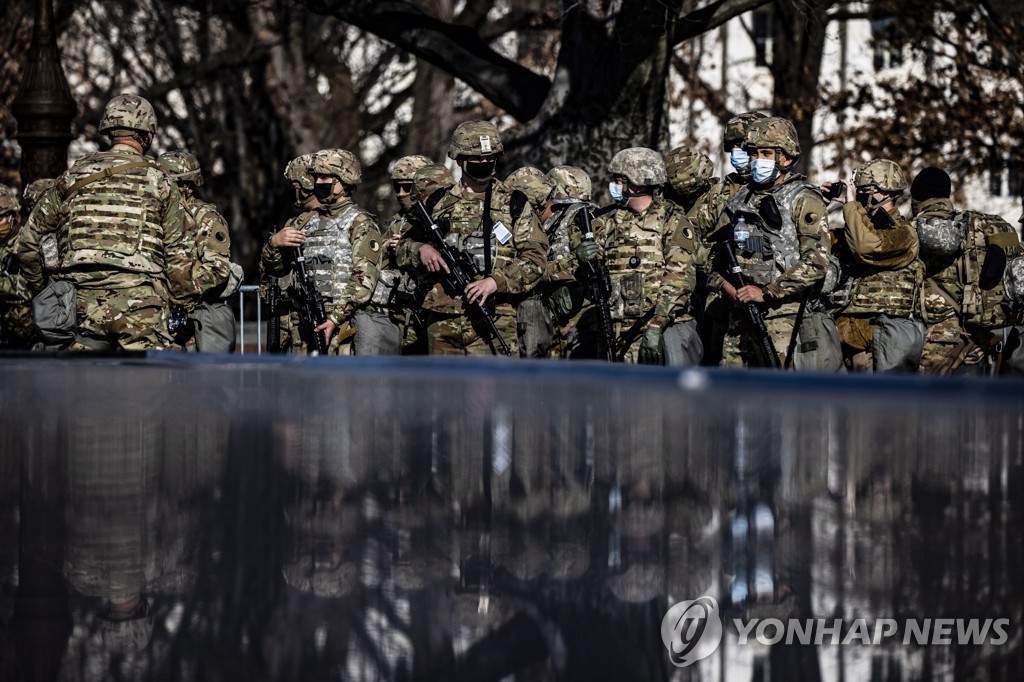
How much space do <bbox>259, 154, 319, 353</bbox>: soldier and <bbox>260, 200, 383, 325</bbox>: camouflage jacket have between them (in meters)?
0.13

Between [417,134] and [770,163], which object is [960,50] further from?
[770,163]

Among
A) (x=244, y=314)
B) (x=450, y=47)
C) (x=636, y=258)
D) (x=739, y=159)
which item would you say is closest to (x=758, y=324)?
Answer: (x=636, y=258)

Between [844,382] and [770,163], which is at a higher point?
[770,163]

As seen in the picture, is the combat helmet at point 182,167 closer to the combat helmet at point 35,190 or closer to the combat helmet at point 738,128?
the combat helmet at point 35,190

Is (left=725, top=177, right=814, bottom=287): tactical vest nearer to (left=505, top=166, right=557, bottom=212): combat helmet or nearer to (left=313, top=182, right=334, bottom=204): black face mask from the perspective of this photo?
(left=505, top=166, right=557, bottom=212): combat helmet

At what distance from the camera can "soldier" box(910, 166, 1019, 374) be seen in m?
10.9

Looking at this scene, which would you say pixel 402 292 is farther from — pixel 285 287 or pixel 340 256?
pixel 285 287

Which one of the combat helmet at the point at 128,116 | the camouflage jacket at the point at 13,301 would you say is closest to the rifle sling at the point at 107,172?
the combat helmet at the point at 128,116

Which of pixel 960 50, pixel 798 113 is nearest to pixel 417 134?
pixel 798 113

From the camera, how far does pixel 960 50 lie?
78.0ft

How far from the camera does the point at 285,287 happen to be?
10898 millimetres

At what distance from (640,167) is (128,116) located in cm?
290

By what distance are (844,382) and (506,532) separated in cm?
119

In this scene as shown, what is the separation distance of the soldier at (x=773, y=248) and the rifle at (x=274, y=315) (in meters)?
2.99
